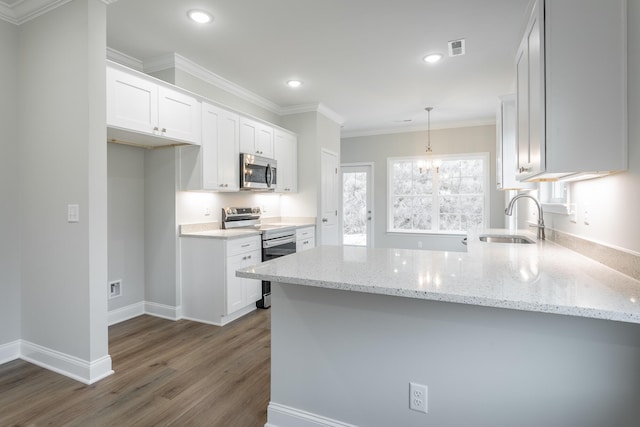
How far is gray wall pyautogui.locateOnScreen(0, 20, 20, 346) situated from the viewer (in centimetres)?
257

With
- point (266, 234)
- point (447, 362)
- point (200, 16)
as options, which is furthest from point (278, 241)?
point (447, 362)

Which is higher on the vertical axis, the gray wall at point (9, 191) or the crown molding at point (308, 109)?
the crown molding at point (308, 109)

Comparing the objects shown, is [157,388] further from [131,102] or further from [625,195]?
[625,195]

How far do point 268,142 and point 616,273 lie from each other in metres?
3.82

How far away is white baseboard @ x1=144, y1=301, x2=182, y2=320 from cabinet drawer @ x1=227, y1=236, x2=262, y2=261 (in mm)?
856

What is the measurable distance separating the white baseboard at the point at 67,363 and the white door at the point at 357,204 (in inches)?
202

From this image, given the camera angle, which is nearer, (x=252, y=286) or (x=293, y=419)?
(x=293, y=419)

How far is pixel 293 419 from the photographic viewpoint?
5.74ft

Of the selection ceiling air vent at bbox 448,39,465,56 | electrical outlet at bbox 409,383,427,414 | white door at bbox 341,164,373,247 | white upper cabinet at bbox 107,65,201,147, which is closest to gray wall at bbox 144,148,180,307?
white upper cabinet at bbox 107,65,201,147

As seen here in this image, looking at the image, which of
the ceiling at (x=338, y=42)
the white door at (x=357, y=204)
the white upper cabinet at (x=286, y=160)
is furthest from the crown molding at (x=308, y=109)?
the white door at (x=357, y=204)

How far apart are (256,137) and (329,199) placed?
1.76m

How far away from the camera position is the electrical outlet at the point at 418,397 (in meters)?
1.50

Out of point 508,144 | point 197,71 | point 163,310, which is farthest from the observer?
point 197,71

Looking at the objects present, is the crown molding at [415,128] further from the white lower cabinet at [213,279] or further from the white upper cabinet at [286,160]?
the white lower cabinet at [213,279]
